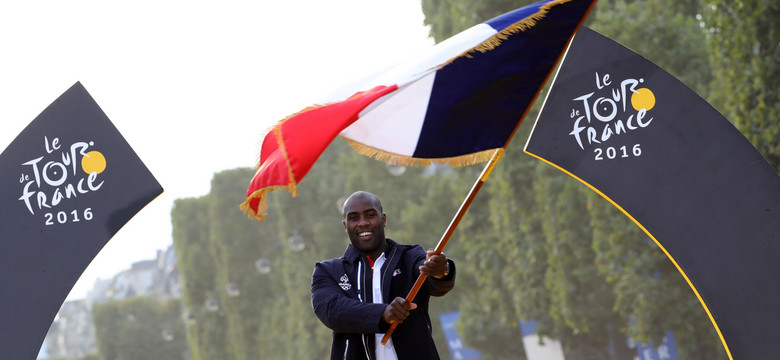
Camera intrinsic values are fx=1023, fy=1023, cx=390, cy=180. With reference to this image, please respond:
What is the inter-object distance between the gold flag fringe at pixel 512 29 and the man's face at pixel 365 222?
3.92 ft

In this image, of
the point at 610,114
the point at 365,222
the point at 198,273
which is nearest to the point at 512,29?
the point at 610,114

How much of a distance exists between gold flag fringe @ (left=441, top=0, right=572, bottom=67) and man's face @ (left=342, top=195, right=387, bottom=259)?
119cm

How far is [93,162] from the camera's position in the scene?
8.35 m

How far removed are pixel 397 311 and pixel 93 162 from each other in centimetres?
406

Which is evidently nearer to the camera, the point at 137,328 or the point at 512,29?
the point at 512,29

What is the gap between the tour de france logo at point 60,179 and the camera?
8273mm

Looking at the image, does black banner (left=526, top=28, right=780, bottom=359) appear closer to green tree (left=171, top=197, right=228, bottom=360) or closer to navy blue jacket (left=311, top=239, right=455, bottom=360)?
navy blue jacket (left=311, top=239, right=455, bottom=360)

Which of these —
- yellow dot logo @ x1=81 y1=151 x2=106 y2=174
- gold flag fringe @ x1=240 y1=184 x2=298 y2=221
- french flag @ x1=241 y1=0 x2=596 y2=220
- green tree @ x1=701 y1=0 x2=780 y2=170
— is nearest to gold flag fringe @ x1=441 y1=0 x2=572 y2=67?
french flag @ x1=241 y1=0 x2=596 y2=220

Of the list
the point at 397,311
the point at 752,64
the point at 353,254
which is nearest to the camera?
the point at 397,311

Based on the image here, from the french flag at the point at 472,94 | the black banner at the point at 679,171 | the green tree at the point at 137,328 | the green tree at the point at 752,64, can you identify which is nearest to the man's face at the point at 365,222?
the french flag at the point at 472,94

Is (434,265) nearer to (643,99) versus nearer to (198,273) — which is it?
(643,99)

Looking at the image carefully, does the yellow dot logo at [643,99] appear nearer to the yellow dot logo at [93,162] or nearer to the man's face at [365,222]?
the man's face at [365,222]

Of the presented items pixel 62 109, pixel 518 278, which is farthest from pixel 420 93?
pixel 518 278

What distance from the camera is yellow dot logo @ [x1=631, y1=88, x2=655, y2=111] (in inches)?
292
